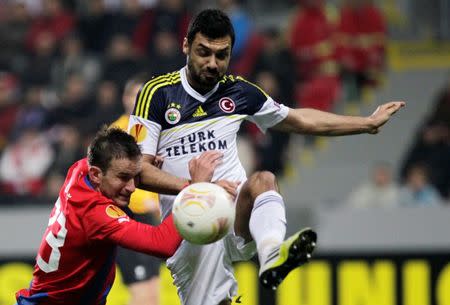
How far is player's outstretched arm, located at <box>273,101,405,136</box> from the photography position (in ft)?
22.4

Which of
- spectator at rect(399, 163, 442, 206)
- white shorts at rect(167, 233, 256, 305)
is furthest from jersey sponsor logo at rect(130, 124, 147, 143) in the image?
spectator at rect(399, 163, 442, 206)

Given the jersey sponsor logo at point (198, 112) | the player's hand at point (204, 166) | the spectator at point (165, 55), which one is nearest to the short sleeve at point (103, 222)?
the player's hand at point (204, 166)

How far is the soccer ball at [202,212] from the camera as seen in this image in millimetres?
5957

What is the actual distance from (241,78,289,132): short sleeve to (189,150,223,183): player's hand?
1.99ft

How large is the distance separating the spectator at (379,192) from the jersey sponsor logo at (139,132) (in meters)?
5.20

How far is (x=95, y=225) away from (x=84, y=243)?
0.51 feet

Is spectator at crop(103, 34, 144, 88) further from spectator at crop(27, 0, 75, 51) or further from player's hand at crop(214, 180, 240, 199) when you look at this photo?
player's hand at crop(214, 180, 240, 199)

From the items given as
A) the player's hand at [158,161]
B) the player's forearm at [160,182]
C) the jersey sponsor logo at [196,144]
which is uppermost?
the jersey sponsor logo at [196,144]

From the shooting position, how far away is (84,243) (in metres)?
6.29

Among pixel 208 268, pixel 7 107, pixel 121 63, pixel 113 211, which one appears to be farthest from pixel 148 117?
pixel 7 107

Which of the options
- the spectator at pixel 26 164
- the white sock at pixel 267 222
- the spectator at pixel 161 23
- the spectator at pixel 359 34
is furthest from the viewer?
the spectator at pixel 161 23

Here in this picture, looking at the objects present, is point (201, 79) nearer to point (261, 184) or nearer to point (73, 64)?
point (261, 184)

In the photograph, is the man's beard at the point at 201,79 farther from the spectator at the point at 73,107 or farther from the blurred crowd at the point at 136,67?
the spectator at the point at 73,107

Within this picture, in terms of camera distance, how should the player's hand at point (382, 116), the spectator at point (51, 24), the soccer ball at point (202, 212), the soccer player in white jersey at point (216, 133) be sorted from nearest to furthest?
the soccer ball at point (202, 212), the soccer player in white jersey at point (216, 133), the player's hand at point (382, 116), the spectator at point (51, 24)
